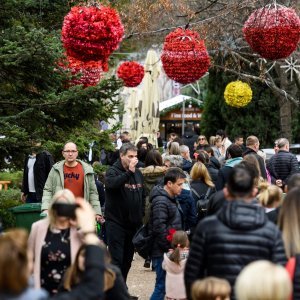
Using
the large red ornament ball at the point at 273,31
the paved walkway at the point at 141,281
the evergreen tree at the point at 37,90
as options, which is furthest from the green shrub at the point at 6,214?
the large red ornament ball at the point at 273,31

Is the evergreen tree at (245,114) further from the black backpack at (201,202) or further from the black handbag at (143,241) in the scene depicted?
the black handbag at (143,241)

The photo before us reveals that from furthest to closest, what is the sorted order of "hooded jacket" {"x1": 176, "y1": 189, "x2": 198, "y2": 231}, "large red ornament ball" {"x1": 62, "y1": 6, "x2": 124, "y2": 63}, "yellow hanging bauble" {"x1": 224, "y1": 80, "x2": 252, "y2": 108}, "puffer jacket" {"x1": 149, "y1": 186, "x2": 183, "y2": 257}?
"yellow hanging bauble" {"x1": 224, "y1": 80, "x2": 252, "y2": 108} < "hooded jacket" {"x1": 176, "y1": 189, "x2": 198, "y2": 231} < "large red ornament ball" {"x1": 62, "y1": 6, "x2": 124, "y2": 63} < "puffer jacket" {"x1": 149, "y1": 186, "x2": 183, "y2": 257}

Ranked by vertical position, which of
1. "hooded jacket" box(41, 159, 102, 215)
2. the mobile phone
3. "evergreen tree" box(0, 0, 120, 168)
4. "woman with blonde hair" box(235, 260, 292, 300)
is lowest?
"woman with blonde hair" box(235, 260, 292, 300)

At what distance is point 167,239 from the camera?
10039mm

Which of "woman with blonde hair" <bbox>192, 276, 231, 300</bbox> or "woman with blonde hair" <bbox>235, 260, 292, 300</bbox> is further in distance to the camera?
"woman with blonde hair" <bbox>192, 276, 231, 300</bbox>

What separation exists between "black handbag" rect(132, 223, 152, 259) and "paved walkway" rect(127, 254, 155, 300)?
55.1 inches

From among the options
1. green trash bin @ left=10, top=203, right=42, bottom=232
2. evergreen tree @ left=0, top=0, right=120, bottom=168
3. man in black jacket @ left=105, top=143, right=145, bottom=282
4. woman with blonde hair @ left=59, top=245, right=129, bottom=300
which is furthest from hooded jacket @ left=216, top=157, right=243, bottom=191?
woman with blonde hair @ left=59, top=245, right=129, bottom=300

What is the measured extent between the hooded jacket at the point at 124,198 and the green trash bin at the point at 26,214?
5.17 ft

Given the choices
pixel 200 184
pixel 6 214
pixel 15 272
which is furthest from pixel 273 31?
pixel 15 272

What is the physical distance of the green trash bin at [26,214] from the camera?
484 inches

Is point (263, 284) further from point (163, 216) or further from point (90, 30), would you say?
point (90, 30)

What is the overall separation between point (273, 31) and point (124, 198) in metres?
3.43

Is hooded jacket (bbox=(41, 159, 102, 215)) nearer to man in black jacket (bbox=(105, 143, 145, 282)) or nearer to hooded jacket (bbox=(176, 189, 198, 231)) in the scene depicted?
man in black jacket (bbox=(105, 143, 145, 282))

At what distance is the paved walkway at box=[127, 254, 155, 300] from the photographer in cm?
1189
